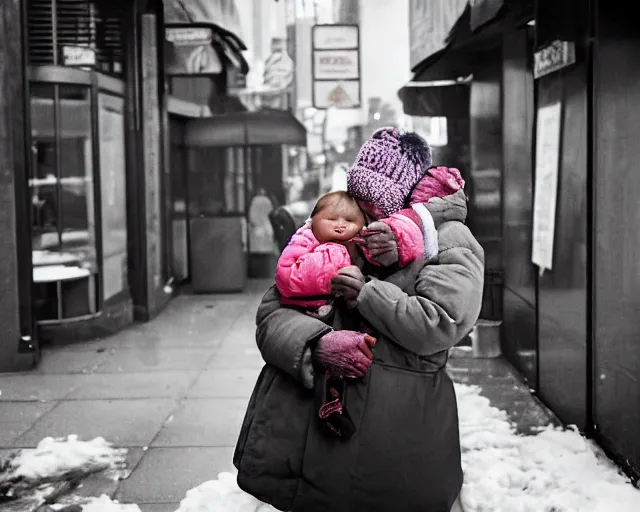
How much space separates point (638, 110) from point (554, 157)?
1.07 metres

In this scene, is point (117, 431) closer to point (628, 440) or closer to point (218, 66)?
point (628, 440)

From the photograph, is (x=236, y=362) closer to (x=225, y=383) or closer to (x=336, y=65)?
(x=225, y=383)

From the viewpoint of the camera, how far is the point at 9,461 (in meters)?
5.44

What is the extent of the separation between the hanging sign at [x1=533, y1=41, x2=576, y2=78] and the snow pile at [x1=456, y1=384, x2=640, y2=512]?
2516 millimetres

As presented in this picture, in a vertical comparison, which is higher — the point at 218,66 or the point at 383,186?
the point at 218,66

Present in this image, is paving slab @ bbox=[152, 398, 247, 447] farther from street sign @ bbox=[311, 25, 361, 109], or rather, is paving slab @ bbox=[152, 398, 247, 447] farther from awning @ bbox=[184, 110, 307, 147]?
street sign @ bbox=[311, 25, 361, 109]

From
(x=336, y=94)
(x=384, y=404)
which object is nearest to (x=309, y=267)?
(x=384, y=404)

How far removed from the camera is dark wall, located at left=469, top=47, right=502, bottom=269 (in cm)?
940

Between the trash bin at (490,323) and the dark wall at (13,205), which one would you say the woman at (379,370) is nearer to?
the trash bin at (490,323)

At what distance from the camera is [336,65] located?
53.5 feet

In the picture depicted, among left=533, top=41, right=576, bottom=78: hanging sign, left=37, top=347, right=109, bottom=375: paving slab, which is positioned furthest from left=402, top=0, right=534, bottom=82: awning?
left=37, top=347, right=109, bottom=375: paving slab

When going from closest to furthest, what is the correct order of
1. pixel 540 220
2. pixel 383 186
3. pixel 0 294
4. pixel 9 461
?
pixel 383 186 → pixel 9 461 → pixel 540 220 → pixel 0 294

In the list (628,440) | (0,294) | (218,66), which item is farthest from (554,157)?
(218,66)

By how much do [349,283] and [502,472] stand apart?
8.65 ft
